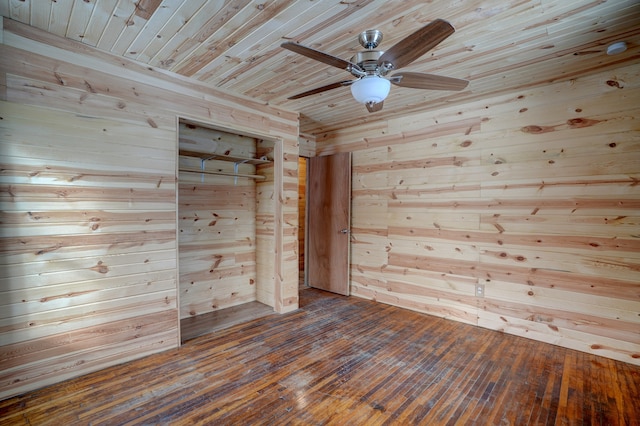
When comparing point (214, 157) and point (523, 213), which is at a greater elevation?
point (214, 157)

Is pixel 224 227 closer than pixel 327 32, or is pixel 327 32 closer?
pixel 327 32

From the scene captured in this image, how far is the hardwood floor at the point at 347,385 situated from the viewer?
1.91 metres

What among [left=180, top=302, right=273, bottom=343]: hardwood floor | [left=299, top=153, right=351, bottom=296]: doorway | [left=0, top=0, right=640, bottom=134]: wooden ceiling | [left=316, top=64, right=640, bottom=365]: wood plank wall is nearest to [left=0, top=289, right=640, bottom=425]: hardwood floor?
[left=180, top=302, right=273, bottom=343]: hardwood floor

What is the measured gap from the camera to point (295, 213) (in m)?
3.81

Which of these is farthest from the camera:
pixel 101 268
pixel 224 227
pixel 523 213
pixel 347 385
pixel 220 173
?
pixel 224 227

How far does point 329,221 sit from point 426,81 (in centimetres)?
295

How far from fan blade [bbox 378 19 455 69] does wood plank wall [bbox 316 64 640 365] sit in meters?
2.12

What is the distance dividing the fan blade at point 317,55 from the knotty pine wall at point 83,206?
5.48ft

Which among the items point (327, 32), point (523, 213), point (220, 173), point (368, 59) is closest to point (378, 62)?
point (368, 59)

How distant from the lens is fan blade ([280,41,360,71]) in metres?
1.56

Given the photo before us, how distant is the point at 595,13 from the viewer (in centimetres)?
189

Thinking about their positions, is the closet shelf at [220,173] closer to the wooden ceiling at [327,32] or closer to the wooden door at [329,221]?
the wooden ceiling at [327,32]

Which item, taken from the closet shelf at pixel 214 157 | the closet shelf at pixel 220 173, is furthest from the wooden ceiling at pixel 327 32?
the closet shelf at pixel 220 173

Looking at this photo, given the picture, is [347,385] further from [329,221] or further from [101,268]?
[329,221]
